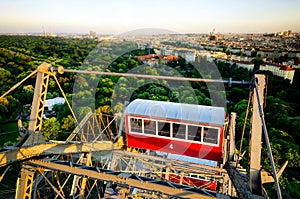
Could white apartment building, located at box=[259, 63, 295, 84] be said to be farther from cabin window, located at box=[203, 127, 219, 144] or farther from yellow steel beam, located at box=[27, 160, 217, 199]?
yellow steel beam, located at box=[27, 160, 217, 199]

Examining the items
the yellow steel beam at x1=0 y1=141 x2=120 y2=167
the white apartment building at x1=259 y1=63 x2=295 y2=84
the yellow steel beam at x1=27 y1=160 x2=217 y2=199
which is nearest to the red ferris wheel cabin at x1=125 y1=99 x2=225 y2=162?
the yellow steel beam at x1=0 y1=141 x2=120 y2=167

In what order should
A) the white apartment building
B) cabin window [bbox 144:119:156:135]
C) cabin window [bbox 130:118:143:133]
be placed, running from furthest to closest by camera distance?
1. the white apartment building
2. cabin window [bbox 130:118:143:133]
3. cabin window [bbox 144:119:156:135]

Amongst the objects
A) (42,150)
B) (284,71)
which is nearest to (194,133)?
(42,150)

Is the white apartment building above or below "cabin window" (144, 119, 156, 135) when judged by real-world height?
below

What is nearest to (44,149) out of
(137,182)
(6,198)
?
(137,182)

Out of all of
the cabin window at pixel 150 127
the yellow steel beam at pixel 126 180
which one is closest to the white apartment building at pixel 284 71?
the cabin window at pixel 150 127

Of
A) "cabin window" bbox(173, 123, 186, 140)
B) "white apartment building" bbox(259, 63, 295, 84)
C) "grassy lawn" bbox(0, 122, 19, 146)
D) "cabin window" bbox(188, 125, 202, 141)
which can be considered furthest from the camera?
"white apartment building" bbox(259, 63, 295, 84)

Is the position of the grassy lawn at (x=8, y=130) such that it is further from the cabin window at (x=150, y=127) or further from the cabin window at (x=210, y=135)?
the cabin window at (x=210, y=135)
